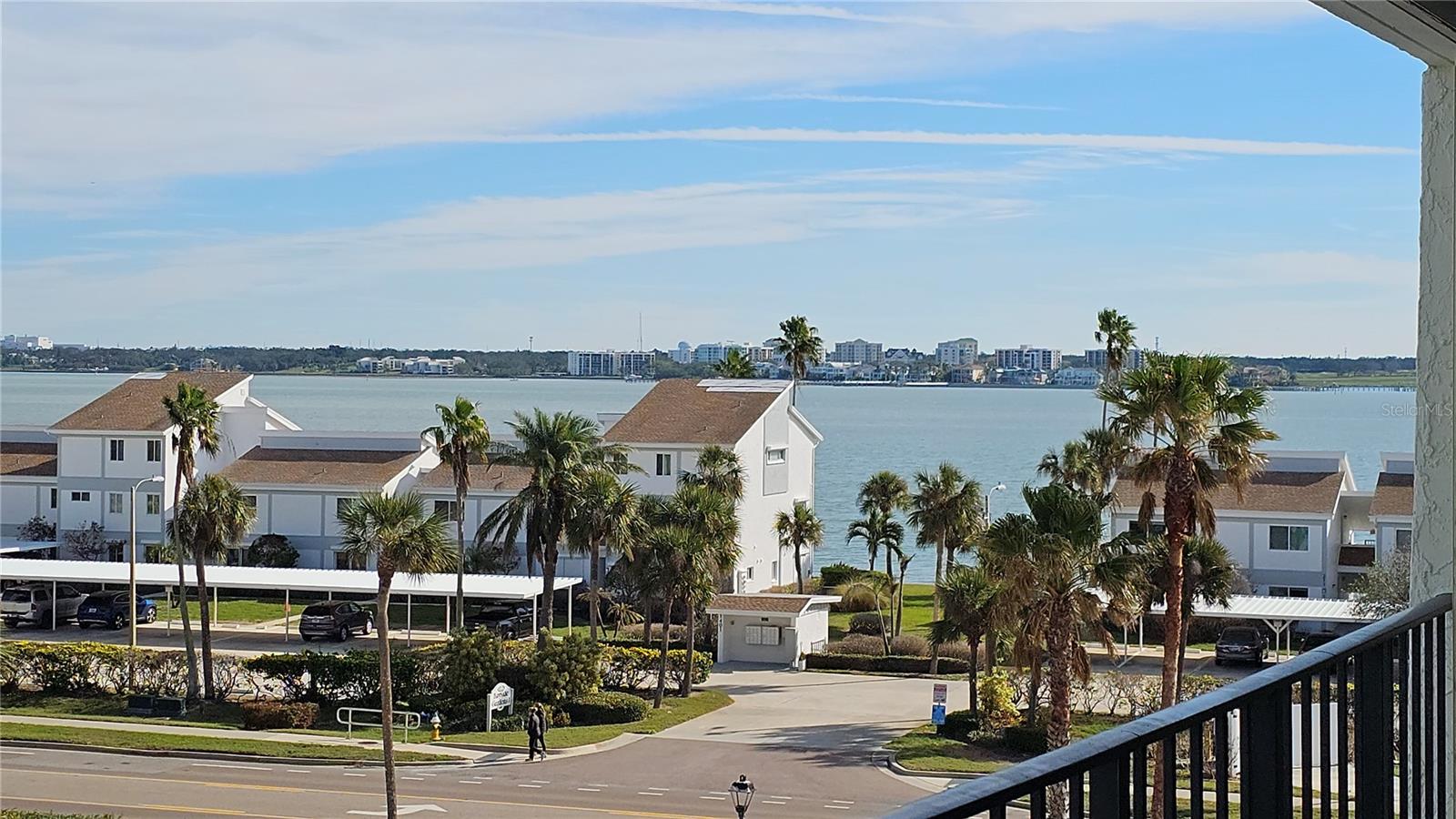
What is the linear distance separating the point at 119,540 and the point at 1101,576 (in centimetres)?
4427

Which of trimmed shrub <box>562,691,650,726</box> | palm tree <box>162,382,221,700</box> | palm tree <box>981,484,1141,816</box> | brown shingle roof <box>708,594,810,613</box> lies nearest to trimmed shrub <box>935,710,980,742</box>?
trimmed shrub <box>562,691,650,726</box>

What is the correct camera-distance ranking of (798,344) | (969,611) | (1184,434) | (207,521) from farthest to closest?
(798,344) → (207,521) → (969,611) → (1184,434)

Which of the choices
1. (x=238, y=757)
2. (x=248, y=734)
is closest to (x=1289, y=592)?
(x=248, y=734)

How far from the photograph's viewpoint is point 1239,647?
1505 inches

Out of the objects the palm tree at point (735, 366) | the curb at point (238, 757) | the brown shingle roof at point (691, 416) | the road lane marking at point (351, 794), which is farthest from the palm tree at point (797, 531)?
the road lane marking at point (351, 794)

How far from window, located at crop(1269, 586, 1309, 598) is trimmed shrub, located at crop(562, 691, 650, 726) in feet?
73.3

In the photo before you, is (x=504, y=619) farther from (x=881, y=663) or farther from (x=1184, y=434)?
(x=1184, y=434)

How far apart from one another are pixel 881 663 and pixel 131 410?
107 ft

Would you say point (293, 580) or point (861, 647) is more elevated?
point (293, 580)

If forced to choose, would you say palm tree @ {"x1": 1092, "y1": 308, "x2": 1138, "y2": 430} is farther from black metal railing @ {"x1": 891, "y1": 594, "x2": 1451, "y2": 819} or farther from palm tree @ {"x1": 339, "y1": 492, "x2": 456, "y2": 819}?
black metal railing @ {"x1": 891, "y1": 594, "x2": 1451, "y2": 819}

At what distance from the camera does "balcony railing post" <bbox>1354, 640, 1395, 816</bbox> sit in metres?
3.29

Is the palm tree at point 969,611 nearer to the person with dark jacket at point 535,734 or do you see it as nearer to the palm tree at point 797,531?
the person with dark jacket at point 535,734

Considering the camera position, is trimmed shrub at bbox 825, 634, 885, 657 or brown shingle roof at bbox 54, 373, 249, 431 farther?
brown shingle roof at bbox 54, 373, 249, 431

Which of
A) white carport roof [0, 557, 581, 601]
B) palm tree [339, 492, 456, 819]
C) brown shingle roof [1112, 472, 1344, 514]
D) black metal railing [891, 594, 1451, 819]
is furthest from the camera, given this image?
brown shingle roof [1112, 472, 1344, 514]
